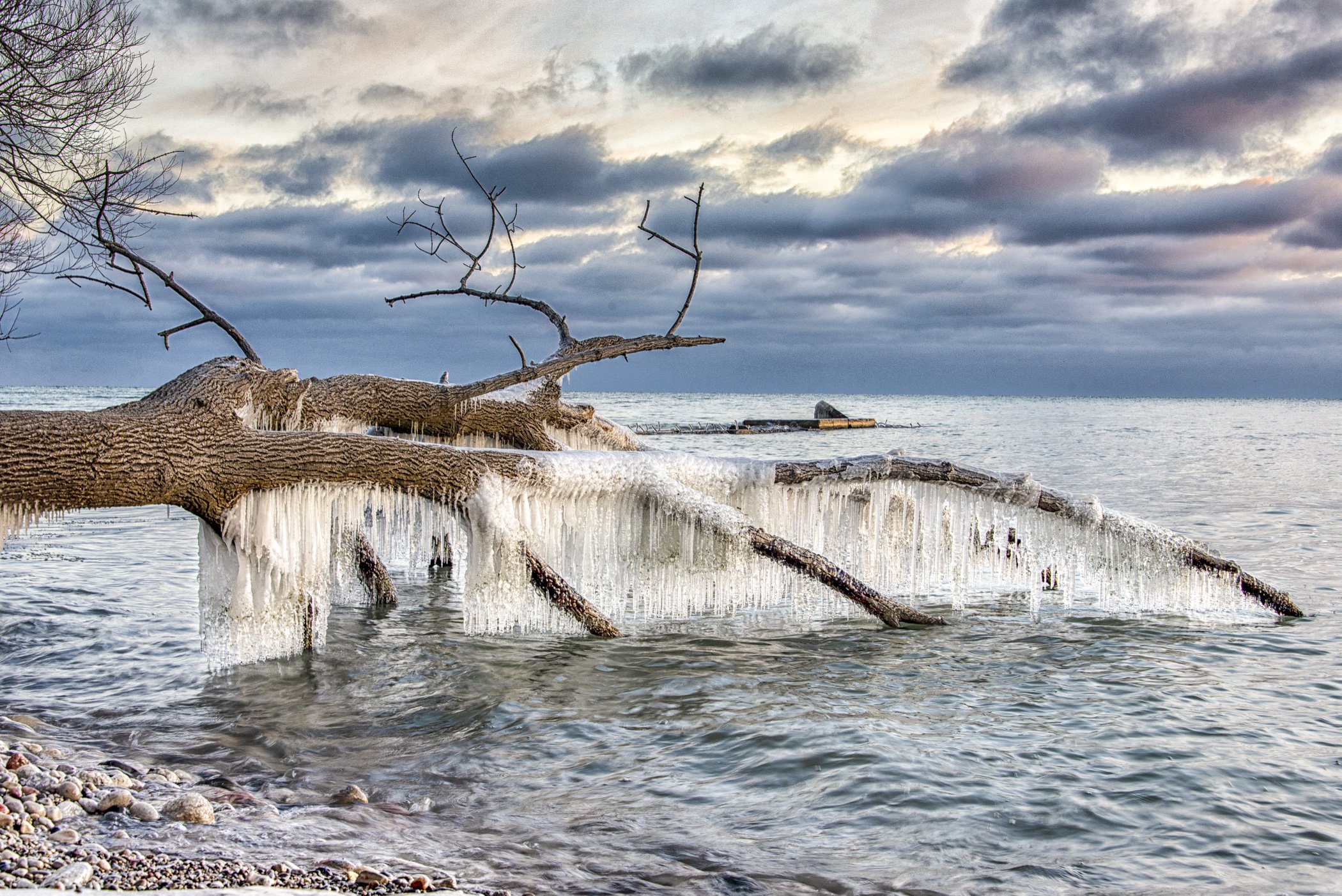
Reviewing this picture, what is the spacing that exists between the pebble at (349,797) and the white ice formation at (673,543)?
2.72 metres

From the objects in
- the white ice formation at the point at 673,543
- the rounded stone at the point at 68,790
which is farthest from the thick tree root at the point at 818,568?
the rounded stone at the point at 68,790

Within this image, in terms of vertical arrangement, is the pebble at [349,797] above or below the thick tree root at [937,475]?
below

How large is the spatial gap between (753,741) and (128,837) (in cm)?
371

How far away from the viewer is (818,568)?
28.4 ft

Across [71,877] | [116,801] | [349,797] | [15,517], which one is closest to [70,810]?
[116,801]

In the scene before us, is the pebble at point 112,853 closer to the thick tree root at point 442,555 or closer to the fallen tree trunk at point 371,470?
the fallen tree trunk at point 371,470

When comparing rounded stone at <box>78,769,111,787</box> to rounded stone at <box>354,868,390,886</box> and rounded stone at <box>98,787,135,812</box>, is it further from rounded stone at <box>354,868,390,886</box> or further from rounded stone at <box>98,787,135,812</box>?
rounded stone at <box>354,868,390,886</box>

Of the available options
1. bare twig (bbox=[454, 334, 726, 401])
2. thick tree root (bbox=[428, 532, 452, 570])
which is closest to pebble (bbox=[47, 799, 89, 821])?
bare twig (bbox=[454, 334, 726, 401])

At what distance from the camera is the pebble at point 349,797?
209 inches

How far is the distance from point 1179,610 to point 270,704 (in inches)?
371

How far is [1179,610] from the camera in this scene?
35.0ft

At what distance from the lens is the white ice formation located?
773 cm

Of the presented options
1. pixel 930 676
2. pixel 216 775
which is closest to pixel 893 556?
pixel 930 676

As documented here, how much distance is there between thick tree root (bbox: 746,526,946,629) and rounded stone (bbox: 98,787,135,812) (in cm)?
519
